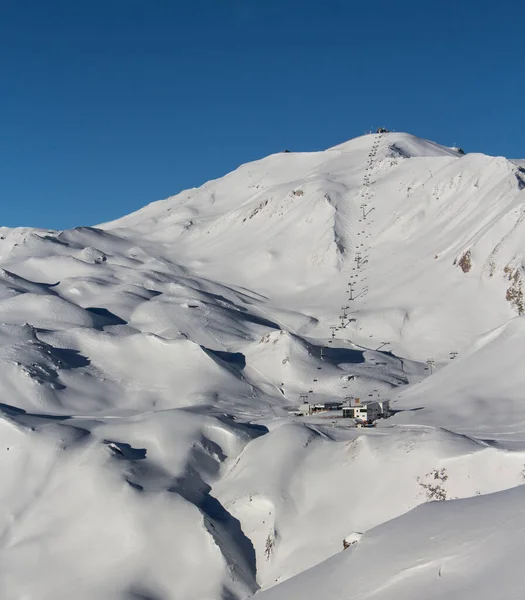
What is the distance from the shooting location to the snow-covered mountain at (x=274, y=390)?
36812 mm

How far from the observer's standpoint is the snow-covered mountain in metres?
36.8

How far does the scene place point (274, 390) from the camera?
69062mm

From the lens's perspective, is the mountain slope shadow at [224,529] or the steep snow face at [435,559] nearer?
the steep snow face at [435,559]

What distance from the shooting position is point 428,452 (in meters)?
39.1

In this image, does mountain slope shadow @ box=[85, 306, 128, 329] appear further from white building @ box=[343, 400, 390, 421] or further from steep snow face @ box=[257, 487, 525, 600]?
steep snow face @ box=[257, 487, 525, 600]

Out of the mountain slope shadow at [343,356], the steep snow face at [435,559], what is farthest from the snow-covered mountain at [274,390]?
the mountain slope shadow at [343,356]

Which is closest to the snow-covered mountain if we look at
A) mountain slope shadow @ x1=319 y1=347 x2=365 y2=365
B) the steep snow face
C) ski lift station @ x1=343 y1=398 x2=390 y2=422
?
the steep snow face

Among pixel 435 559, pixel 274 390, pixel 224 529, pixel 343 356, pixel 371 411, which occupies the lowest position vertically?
pixel 274 390

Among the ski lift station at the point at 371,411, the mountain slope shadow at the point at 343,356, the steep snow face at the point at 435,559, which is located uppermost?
the steep snow face at the point at 435,559

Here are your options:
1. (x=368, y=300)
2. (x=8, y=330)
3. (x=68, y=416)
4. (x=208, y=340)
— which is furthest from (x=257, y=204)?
(x=68, y=416)

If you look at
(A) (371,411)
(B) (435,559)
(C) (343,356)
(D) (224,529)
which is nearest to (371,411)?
(A) (371,411)

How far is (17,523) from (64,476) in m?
3.66

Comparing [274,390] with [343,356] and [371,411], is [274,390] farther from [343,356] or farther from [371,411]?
[371,411]

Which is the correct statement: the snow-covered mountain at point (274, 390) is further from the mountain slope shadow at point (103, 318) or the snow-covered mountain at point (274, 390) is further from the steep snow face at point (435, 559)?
the mountain slope shadow at point (103, 318)
